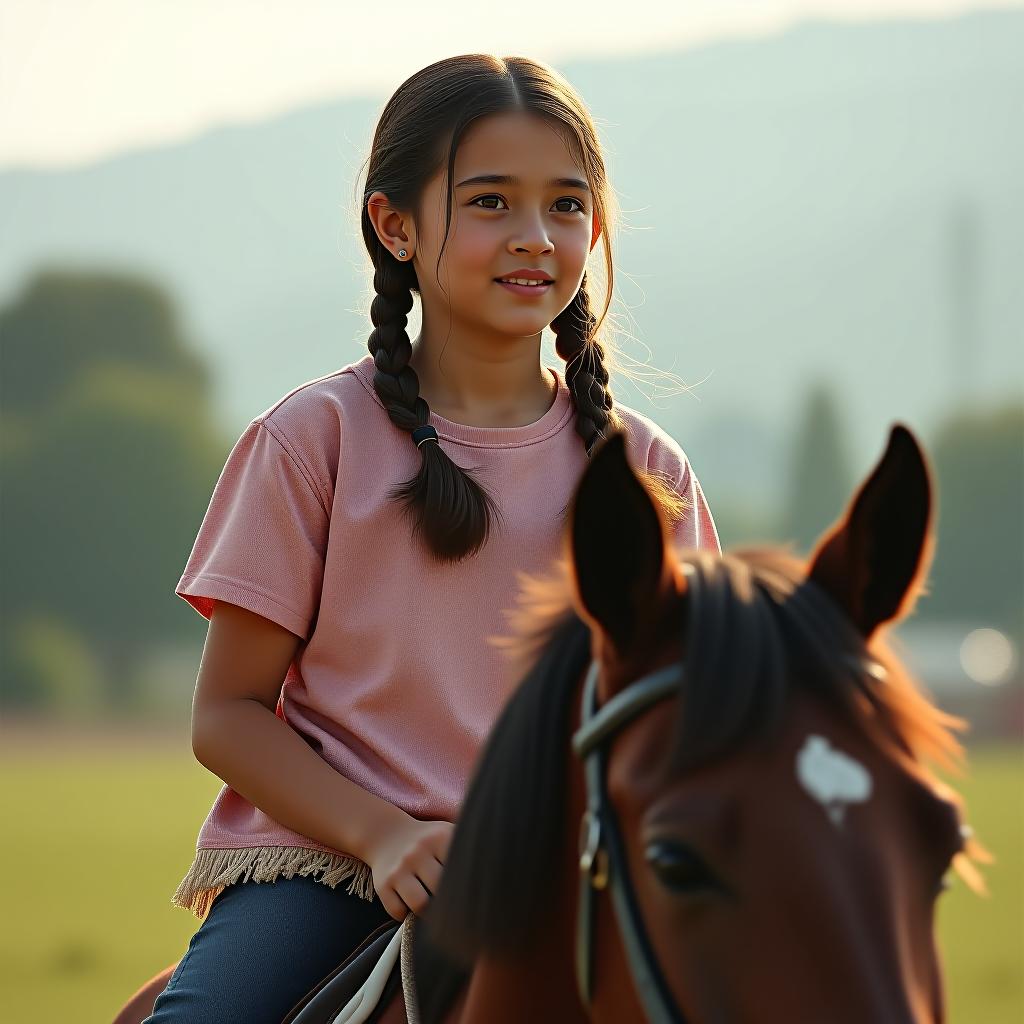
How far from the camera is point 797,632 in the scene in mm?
1455

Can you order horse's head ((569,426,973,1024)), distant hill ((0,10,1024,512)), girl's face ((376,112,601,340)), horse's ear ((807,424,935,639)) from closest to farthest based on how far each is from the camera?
horse's head ((569,426,973,1024))
horse's ear ((807,424,935,639))
girl's face ((376,112,601,340))
distant hill ((0,10,1024,512))

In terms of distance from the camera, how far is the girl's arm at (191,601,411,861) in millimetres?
2172

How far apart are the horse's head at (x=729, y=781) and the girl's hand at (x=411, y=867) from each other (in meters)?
0.38

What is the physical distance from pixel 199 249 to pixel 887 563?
164m

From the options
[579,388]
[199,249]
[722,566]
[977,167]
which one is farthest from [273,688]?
[977,167]

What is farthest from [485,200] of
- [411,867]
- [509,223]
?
[411,867]

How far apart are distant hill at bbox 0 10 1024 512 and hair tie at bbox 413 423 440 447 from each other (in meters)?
106

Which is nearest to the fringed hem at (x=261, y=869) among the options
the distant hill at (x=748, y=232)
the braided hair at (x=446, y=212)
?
the braided hair at (x=446, y=212)

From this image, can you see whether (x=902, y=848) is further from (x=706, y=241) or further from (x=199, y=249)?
(x=706, y=241)

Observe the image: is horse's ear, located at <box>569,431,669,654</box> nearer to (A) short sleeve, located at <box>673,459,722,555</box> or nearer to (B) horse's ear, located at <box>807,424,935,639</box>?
(B) horse's ear, located at <box>807,424,935,639</box>

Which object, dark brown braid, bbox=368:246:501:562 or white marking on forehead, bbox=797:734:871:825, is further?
dark brown braid, bbox=368:246:501:562

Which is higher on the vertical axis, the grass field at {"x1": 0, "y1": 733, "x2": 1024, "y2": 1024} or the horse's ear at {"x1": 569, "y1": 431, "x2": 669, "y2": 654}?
the horse's ear at {"x1": 569, "y1": 431, "x2": 669, "y2": 654}

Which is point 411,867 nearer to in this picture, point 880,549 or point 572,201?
point 880,549

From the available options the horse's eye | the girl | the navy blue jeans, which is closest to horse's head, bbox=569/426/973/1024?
the horse's eye
